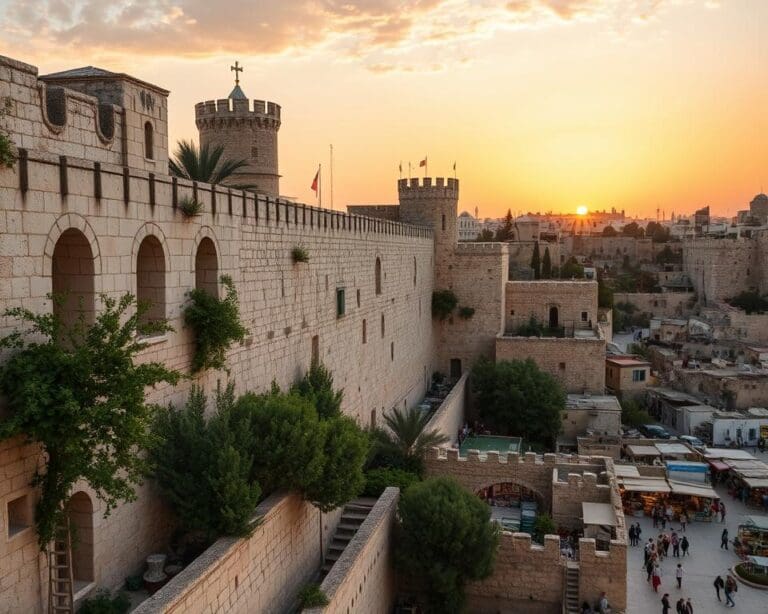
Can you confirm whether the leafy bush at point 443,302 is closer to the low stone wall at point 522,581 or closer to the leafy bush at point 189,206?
the low stone wall at point 522,581

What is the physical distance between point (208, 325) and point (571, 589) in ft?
31.4

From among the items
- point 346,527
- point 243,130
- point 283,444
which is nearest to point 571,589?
point 346,527

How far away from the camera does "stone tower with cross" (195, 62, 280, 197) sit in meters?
24.7

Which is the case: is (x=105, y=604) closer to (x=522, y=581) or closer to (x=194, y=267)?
(x=194, y=267)

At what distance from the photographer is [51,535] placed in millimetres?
6898

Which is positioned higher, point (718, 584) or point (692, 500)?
point (692, 500)

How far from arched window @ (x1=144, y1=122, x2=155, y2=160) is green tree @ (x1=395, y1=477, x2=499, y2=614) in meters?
8.08

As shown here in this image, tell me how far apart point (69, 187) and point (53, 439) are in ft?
8.29

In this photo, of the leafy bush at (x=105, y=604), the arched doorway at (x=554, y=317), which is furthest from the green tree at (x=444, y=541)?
the arched doorway at (x=554, y=317)

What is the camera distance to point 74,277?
299 inches

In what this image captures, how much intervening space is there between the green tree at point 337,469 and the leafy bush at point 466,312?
19519mm

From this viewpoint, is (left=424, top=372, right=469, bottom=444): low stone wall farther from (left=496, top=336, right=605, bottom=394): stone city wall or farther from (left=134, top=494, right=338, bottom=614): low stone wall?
(left=134, top=494, right=338, bottom=614): low stone wall

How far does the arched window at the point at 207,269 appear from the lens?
10.4m

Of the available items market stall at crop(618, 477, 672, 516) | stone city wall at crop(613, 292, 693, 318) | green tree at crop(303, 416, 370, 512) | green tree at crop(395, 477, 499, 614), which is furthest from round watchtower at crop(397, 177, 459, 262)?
stone city wall at crop(613, 292, 693, 318)
